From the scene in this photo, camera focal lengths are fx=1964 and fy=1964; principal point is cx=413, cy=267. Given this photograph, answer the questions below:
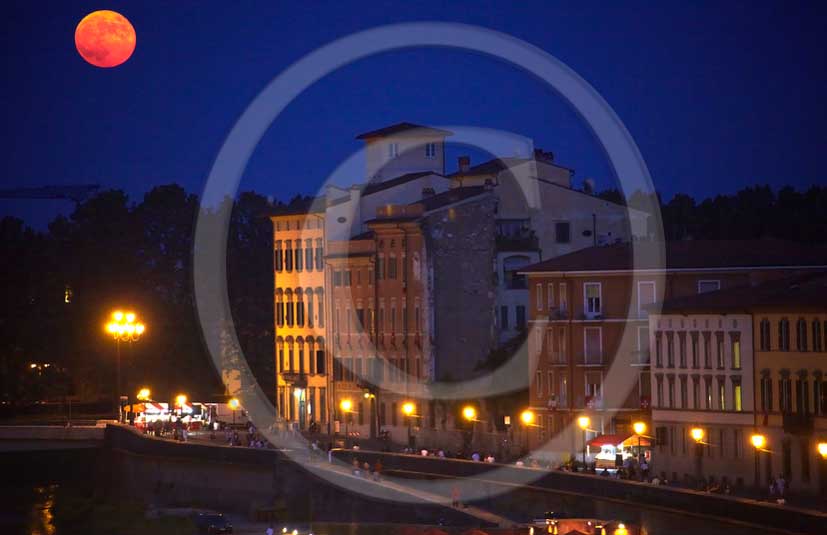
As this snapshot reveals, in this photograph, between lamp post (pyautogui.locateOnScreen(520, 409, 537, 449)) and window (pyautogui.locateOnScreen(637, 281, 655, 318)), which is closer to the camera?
window (pyautogui.locateOnScreen(637, 281, 655, 318))

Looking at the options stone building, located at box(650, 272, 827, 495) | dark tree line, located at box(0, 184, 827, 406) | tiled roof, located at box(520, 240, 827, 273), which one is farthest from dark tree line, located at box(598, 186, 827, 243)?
stone building, located at box(650, 272, 827, 495)

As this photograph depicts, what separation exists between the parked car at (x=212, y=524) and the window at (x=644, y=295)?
17.2 meters

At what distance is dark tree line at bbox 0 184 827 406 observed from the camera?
10462cm

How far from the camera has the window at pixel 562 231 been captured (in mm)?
84562

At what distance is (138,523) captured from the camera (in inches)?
2749

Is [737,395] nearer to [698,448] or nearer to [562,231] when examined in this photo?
[698,448]

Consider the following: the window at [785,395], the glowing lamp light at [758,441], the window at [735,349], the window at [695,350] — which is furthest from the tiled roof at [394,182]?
the glowing lamp light at [758,441]

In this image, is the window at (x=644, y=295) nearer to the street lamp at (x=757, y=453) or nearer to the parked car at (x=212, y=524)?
the street lamp at (x=757, y=453)

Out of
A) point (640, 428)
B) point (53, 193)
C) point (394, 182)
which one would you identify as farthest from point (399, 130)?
point (53, 193)

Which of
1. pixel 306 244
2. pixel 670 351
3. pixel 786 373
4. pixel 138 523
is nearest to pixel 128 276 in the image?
pixel 306 244

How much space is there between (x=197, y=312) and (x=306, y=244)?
13.1 metres

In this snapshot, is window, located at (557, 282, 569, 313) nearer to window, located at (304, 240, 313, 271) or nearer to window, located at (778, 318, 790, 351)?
window, located at (778, 318, 790, 351)

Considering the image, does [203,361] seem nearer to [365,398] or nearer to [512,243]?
[365,398]

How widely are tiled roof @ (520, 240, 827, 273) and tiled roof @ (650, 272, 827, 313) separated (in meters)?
4.74
